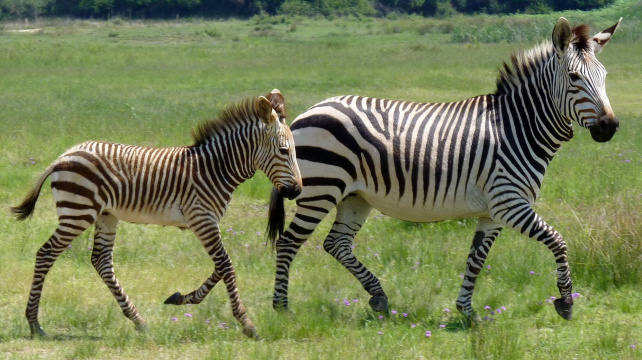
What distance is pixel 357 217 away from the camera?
7.12 meters

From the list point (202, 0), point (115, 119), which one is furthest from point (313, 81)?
point (202, 0)

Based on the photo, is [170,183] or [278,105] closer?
[170,183]

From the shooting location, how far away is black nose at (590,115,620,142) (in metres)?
6.04

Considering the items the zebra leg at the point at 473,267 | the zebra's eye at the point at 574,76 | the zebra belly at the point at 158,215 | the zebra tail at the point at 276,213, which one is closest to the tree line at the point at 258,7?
the zebra tail at the point at 276,213

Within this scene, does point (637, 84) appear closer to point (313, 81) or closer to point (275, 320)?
point (313, 81)

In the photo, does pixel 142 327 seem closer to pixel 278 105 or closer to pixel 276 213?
pixel 276 213

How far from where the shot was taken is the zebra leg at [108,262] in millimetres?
5984

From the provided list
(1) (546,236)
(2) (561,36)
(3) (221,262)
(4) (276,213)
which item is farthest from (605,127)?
(3) (221,262)

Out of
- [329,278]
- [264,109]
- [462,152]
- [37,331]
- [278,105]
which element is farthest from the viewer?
[329,278]

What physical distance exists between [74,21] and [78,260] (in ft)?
173

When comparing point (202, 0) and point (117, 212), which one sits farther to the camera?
point (202, 0)

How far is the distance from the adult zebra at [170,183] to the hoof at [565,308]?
2.18m

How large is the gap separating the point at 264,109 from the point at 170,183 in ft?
2.80

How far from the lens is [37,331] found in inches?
228
